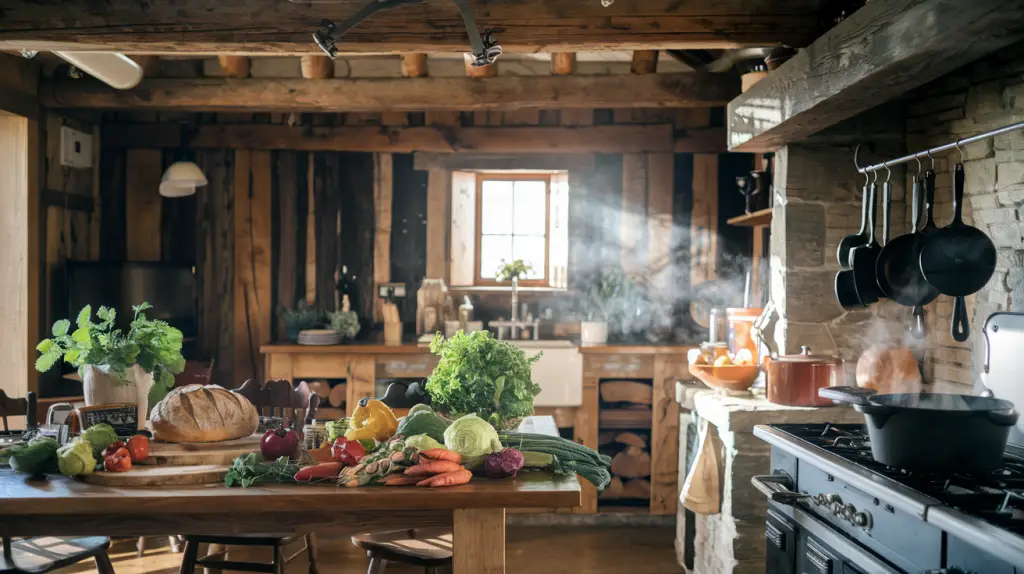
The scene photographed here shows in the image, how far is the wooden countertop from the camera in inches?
231

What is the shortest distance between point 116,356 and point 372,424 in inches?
42.9

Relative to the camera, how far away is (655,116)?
657cm

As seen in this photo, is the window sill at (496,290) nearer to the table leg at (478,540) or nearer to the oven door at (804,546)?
the oven door at (804,546)

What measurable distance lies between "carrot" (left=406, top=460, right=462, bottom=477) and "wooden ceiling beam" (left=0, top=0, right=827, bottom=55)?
2121 millimetres

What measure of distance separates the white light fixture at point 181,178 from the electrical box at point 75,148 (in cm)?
61

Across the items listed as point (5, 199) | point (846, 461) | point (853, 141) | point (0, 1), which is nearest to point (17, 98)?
point (5, 199)

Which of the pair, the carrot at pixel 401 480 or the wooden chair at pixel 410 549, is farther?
the wooden chair at pixel 410 549

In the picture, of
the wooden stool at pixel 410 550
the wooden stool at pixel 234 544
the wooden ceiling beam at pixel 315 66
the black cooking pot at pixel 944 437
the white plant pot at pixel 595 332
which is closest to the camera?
the black cooking pot at pixel 944 437

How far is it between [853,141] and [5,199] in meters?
5.02

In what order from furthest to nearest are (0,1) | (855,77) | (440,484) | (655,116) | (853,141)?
(655,116) < (853,141) < (0,1) < (855,77) < (440,484)

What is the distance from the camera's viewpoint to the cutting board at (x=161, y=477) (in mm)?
2541

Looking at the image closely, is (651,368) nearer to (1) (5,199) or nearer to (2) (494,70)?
(2) (494,70)

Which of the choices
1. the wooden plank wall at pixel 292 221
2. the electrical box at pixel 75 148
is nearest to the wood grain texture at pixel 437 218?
the wooden plank wall at pixel 292 221

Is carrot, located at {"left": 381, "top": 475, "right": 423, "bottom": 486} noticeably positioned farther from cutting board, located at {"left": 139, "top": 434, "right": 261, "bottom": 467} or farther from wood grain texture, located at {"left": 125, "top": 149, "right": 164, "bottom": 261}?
wood grain texture, located at {"left": 125, "top": 149, "right": 164, "bottom": 261}
